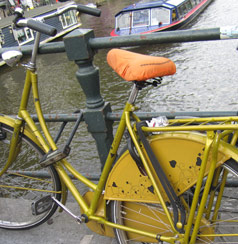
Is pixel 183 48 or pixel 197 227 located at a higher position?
pixel 197 227

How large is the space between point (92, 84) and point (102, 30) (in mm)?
17906

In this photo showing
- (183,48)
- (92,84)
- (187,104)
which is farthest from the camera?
(183,48)

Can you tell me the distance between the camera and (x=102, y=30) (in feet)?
63.6

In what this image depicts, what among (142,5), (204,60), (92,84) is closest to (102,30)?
Answer: (142,5)

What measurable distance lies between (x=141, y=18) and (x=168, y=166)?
14136 millimetres

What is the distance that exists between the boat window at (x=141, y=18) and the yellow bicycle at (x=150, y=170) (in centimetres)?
1340

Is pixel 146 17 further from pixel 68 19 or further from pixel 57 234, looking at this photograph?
pixel 57 234

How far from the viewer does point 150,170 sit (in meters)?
1.79

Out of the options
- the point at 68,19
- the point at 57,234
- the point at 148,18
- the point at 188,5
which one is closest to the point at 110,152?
the point at 57,234

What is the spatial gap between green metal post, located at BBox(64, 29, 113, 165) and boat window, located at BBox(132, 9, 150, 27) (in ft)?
43.9

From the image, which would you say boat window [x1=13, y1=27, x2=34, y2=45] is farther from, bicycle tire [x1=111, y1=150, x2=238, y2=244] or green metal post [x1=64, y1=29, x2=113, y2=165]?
bicycle tire [x1=111, y1=150, x2=238, y2=244]

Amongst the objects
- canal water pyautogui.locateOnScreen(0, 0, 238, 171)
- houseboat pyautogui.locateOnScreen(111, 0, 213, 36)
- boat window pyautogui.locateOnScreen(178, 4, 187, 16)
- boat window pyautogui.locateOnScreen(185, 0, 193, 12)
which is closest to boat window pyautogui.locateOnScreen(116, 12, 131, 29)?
houseboat pyautogui.locateOnScreen(111, 0, 213, 36)

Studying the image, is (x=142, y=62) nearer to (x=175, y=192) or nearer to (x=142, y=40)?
(x=142, y=40)

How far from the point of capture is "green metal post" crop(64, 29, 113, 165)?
2.09 meters
